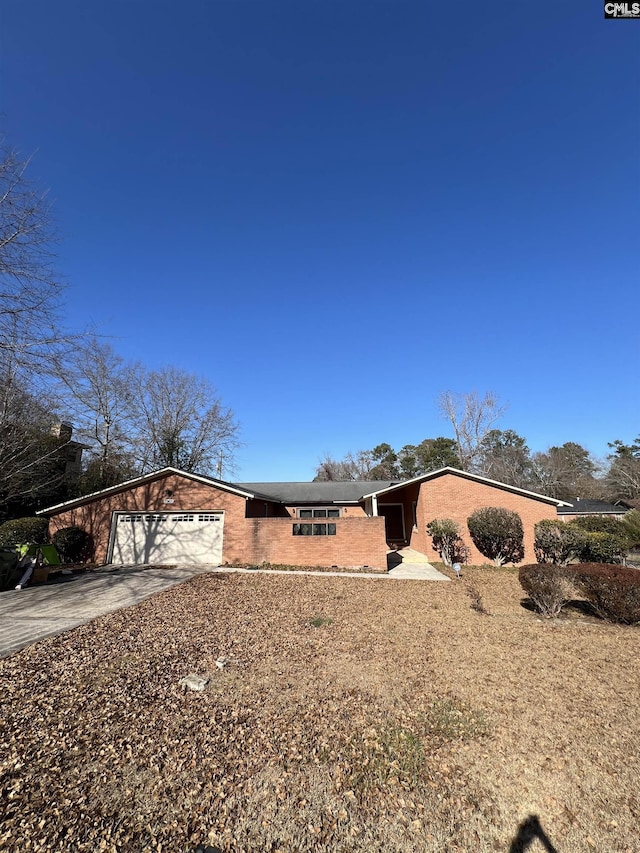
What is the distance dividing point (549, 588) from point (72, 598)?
38.2 feet

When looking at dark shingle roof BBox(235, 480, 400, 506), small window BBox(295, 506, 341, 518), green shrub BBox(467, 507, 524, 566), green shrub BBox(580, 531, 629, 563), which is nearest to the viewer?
green shrub BBox(580, 531, 629, 563)

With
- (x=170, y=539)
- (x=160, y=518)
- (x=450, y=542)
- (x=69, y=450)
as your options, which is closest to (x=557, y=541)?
(x=450, y=542)

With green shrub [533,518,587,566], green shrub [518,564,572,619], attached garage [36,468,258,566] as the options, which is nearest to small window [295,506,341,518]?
attached garage [36,468,258,566]

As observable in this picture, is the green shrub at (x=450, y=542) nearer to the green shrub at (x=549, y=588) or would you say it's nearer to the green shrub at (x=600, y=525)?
the green shrub at (x=600, y=525)

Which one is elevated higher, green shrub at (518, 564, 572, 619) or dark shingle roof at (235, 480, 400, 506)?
dark shingle roof at (235, 480, 400, 506)

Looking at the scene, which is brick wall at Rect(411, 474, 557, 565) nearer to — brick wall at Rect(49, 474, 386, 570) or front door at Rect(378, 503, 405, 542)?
brick wall at Rect(49, 474, 386, 570)

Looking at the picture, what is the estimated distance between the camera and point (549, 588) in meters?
7.98

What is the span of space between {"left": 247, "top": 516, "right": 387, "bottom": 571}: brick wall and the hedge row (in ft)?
21.0

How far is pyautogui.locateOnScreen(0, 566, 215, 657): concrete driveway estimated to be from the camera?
7016 millimetres

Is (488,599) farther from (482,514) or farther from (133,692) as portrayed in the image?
(133,692)

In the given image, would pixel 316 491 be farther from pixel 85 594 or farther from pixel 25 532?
pixel 85 594

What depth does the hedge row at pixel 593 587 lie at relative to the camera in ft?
24.3

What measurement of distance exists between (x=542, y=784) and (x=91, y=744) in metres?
4.32

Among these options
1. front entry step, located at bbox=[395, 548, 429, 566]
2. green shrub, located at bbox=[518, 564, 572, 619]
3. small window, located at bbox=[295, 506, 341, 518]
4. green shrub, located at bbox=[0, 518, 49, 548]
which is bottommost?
front entry step, located at bbox=[395, 548, 429, 566]
